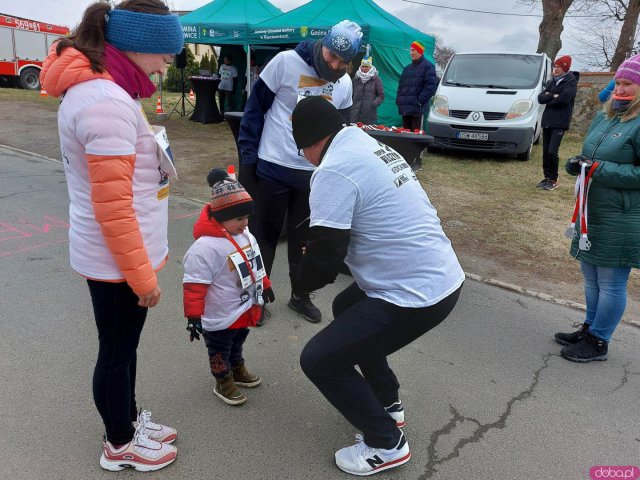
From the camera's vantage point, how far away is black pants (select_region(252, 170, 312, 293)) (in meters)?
3.42

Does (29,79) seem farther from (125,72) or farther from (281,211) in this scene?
(125,72)

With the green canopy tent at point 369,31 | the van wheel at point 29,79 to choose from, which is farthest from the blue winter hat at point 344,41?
the van wheel at point 29,79

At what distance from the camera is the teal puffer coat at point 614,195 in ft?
9.50

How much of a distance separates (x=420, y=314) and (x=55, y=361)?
2211mm

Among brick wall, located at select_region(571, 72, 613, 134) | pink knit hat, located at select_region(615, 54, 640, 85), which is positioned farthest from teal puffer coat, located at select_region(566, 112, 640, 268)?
brick wall, located at select_region(571, 72, 613, 134)

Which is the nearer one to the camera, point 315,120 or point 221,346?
point 315,120

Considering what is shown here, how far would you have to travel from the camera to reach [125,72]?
5.59ft

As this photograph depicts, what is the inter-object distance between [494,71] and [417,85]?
2002 millimetres

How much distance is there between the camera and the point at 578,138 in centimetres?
1291

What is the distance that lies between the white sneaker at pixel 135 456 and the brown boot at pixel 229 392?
0.49 m

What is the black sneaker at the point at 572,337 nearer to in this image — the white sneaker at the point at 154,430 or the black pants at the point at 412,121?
the white sneaker at the point at 154,430

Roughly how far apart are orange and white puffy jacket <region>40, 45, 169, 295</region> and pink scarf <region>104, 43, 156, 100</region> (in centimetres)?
5

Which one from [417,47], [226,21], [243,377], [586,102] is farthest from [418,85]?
[243,377]

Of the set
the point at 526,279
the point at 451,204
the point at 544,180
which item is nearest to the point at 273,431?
the point at 526,279
